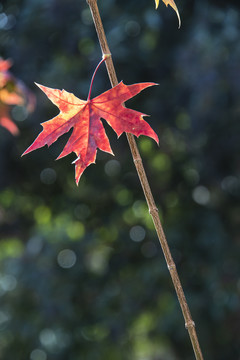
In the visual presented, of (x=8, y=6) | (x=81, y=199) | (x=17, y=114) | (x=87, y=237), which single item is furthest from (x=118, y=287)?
(x=8, y=6)

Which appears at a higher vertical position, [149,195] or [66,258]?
[66,258]

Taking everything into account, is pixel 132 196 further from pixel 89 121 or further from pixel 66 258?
pixel 89 121

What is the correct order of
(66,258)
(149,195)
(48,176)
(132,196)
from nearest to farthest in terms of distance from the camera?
(149,195)
(66,258)
(132,196)
(48,176)

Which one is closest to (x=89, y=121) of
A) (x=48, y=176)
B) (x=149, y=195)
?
(x=149, y=195)

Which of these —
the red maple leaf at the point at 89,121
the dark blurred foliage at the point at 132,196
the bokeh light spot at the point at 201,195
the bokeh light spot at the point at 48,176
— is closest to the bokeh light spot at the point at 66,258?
the dark blurred foliage at the point at 132,196

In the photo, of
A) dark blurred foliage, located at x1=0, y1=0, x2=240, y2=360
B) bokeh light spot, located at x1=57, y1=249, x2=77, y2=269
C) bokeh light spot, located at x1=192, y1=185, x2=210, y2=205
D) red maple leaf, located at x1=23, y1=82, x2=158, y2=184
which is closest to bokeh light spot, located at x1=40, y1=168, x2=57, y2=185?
dark blurred foliage, located at x1=0, y1=0, x2=240, y2=360
